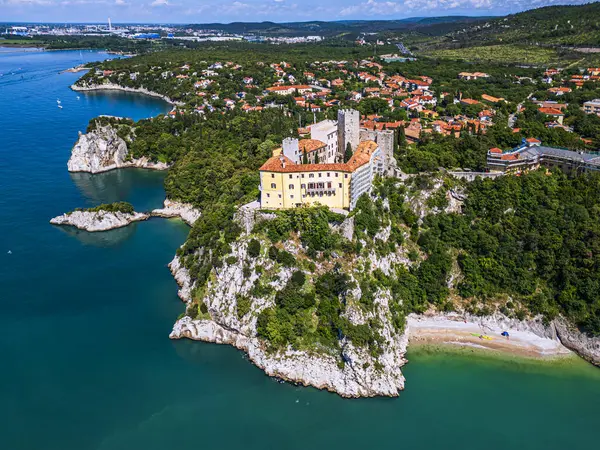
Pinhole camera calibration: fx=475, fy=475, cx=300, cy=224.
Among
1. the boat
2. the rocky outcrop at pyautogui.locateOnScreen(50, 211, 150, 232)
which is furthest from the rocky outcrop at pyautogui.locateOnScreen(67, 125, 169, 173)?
the boat

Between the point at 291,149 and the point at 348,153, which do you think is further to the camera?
the point at 348,153

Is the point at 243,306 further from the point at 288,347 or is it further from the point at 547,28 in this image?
the point at 547,28

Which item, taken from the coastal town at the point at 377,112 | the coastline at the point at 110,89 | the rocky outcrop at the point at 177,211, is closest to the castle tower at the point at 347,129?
the coastal town at the point at 377,112

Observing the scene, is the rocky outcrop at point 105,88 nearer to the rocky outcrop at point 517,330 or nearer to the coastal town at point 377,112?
the coastal town at point 377,112

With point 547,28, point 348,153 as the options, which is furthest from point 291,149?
point 547,28

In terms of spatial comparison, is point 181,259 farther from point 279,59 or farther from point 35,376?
point 279,59

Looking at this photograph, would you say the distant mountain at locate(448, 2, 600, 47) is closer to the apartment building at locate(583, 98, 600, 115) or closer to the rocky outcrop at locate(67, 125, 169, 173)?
the apartment building at locate(583, 98, 600, 115)
